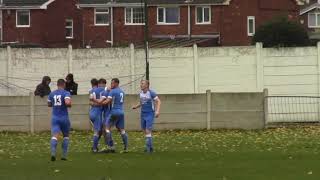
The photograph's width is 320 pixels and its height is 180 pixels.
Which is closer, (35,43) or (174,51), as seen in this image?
(174,51)

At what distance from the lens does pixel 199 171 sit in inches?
580

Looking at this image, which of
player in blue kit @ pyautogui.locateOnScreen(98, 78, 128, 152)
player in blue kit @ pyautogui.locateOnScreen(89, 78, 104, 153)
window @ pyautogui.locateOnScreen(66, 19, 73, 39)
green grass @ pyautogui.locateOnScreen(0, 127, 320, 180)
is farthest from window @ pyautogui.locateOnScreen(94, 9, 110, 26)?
player in blue kit @ pyautogui.locateOnScreen(98, 78, 128, 152)

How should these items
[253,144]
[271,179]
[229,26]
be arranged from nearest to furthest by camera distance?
1. [271,179]
2. [253,144]
3. [229,26]

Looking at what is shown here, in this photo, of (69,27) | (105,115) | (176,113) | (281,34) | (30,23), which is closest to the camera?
(105,115)

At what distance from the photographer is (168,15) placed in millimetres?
69875

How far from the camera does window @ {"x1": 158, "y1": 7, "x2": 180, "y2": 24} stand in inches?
2739

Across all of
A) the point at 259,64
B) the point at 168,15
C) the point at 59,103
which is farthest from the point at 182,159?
the point at 168,15

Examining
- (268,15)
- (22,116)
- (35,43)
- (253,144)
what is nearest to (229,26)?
(268,15)

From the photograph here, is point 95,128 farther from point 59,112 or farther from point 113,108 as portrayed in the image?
point 59,112

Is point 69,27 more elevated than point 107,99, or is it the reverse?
point 69,27

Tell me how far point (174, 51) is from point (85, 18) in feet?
123

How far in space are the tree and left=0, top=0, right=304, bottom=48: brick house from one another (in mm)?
5707

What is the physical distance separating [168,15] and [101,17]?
619 centimetres

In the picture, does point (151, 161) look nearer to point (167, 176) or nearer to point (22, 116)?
point (167, 176)
